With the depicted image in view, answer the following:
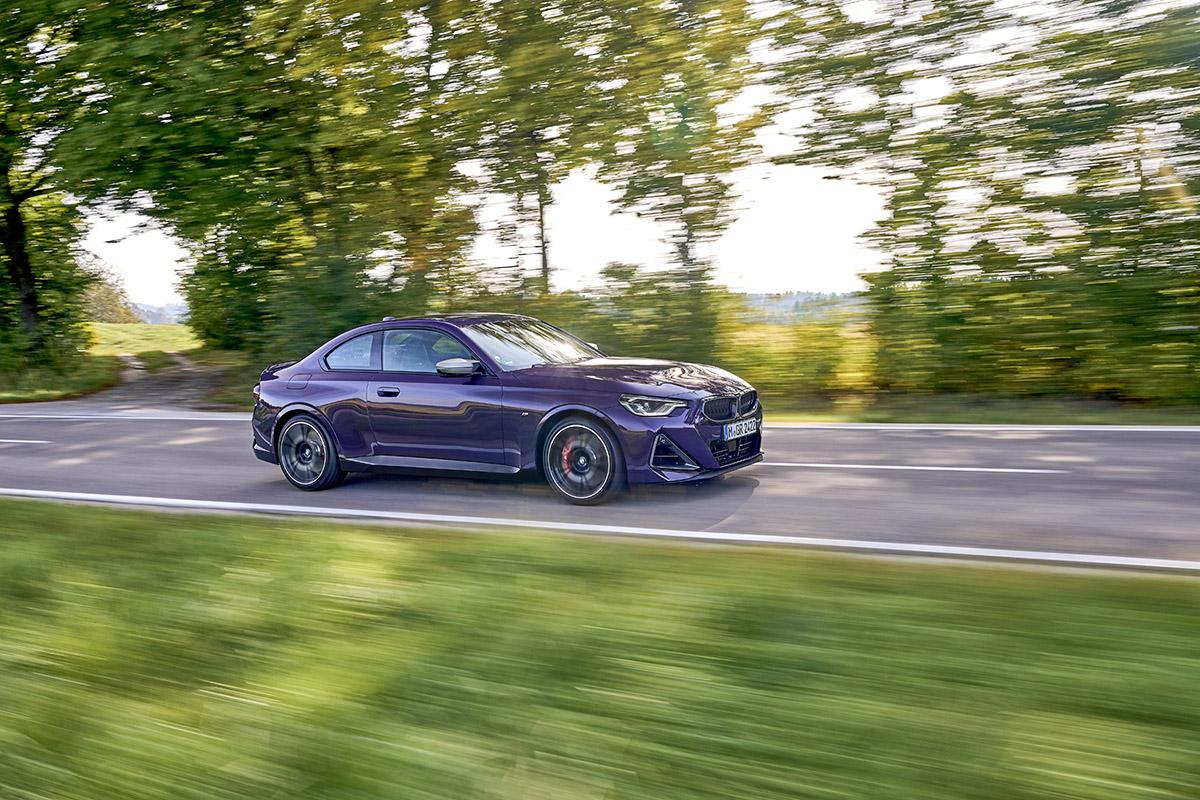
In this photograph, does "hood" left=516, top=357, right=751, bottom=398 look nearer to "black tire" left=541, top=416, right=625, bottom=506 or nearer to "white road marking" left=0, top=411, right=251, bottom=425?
"black tire" left=541, top=416, right=625, bottom=506

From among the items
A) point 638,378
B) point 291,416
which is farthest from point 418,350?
point 638,378

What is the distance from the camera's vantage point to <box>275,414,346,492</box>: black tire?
8.66 metres

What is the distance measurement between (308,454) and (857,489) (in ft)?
15.3

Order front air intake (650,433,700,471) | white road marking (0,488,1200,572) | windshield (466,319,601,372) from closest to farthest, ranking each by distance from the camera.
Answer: white road marking (0,488,1200,572)
front air intake (650,433,700,471)
windshield (466,319,601,372)

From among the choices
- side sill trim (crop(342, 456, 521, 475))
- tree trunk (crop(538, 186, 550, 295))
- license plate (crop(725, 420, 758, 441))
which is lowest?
side sill trim (crop(342, 456, 521, 475))

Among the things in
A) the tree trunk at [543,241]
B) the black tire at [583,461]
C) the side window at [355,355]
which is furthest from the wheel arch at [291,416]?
the tree trunk at [543,241]

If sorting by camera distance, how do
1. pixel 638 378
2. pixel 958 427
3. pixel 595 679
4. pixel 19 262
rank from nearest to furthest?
pixel 595 679 < pixel 638 378 < pixel 958 427 < pixel 19 262

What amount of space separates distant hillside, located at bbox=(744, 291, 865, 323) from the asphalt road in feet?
10.1

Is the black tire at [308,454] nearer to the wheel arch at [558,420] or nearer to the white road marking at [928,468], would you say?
the wheel arch at [558,420]

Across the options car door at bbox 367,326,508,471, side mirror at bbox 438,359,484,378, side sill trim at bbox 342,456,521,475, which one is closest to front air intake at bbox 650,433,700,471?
side sill trim at bbox 342,456,521,475

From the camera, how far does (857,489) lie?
768 centimetres

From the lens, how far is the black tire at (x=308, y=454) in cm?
866

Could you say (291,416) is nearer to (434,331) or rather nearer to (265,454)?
(265,454)

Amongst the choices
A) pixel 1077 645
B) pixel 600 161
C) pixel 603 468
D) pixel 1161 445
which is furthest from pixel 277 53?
pixel 1077 645
